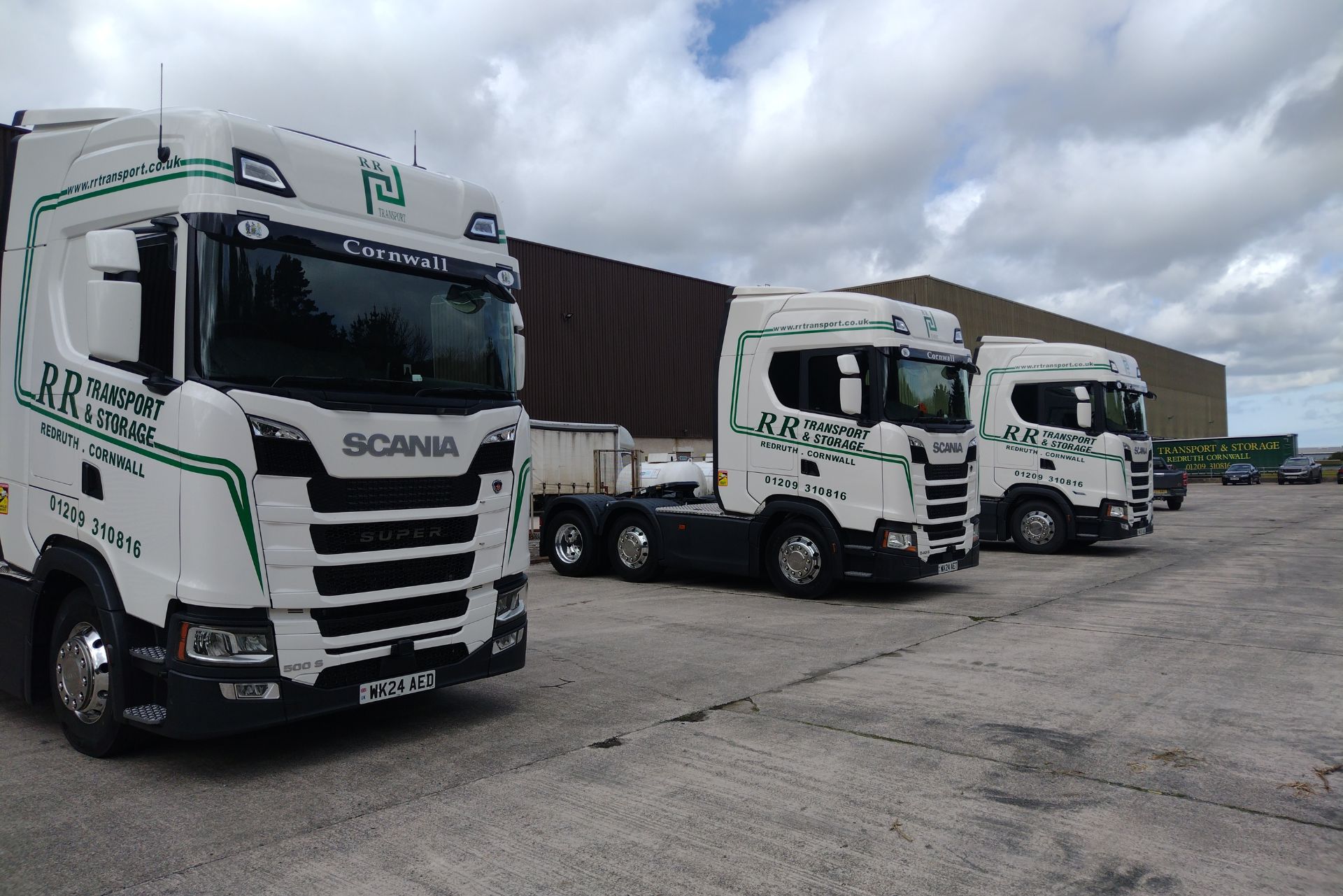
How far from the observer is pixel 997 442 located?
50.3 feet

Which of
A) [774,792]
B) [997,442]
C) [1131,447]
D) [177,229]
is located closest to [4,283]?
[177,229]

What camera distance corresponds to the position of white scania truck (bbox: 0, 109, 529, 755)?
450 cm

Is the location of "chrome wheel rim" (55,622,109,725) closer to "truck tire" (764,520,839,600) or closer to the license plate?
the license plate

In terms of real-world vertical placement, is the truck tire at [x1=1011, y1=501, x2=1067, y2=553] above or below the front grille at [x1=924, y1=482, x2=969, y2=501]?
below

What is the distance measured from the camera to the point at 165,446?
4551 mm

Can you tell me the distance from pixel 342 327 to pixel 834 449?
6419 millimetres

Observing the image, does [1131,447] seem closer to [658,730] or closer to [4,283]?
[658,730]

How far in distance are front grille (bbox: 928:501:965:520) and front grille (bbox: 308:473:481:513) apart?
6.29 m

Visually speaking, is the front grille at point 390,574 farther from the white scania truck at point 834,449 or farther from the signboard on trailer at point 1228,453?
the signboard on trailer at point 1228,453

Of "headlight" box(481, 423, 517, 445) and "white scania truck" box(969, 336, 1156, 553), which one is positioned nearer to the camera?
"headlight" box(481, 423, 517, 445)

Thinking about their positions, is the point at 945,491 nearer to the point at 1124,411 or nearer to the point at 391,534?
the point at 1124,411

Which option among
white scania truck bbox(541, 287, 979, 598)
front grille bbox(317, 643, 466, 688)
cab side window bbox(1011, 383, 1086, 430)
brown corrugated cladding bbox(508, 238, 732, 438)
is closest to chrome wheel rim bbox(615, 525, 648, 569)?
white scania truck bbox(541, 287, 979, 598)

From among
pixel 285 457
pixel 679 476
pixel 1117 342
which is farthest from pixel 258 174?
pixel 1117 342

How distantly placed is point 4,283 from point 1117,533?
14.1 meters
